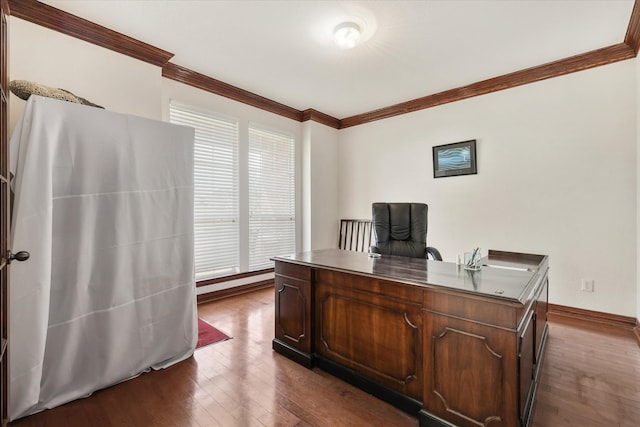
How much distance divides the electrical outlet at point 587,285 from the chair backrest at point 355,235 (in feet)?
8.40

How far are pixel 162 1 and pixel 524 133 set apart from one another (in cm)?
377

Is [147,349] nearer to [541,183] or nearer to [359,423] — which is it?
[359,423]

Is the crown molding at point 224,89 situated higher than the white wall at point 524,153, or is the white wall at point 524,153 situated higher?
the crown molding at point 224,89

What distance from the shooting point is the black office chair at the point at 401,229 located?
113 inches

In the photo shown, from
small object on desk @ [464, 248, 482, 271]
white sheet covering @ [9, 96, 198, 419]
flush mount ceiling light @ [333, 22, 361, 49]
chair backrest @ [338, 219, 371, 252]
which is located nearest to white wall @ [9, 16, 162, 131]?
white sheet covering @ [9, 96, 198, 419]

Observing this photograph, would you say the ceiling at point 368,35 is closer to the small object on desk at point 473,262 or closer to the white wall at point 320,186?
the white wall at point 320,186

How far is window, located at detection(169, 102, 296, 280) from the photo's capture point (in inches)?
141

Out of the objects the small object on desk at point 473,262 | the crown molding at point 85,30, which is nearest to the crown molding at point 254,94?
the crown molding at point 85,30

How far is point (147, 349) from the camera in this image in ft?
6.81

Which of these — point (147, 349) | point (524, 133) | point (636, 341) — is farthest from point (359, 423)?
point (524, 133)

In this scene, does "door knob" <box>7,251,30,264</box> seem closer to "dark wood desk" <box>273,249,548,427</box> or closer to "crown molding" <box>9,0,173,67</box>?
"dark wood desk" <box>273,249,548,427</box>

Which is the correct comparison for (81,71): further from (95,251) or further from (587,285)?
(587,285)

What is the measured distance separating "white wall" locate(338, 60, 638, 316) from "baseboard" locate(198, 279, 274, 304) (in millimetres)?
2453

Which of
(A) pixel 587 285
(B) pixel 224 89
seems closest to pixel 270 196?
(B) pixel 224 89
